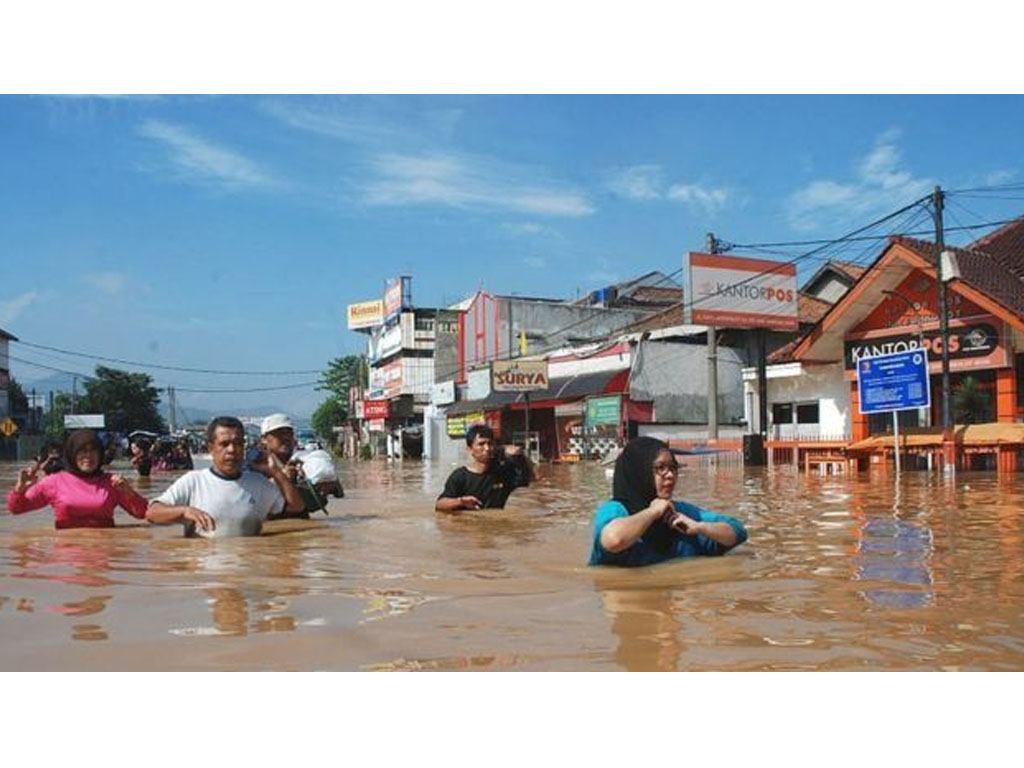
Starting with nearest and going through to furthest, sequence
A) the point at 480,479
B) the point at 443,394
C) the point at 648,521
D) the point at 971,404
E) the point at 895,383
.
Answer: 1. the point at 648,521
2. the point at 480,479
3. the point at 895,383
4. the point at 971,404
5. the point at 443,394

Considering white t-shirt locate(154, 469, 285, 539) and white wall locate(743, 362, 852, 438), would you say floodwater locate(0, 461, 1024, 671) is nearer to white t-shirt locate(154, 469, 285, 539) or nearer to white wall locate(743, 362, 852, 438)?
white t-shirt locate(154, 469, 285, 539)

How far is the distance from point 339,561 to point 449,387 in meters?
44.0

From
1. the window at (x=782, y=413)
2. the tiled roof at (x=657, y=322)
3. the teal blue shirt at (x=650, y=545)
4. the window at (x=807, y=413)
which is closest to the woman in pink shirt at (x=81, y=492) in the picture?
the teal blue shirt at (x=650, y=545)

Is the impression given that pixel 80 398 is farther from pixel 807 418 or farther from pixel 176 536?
pixel 176 536

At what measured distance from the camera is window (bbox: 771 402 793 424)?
103 ft

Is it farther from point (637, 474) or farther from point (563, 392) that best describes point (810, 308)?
point (637, 474)

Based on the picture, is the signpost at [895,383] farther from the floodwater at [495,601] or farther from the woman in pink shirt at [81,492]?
the woman in pink shirt at [81,492]

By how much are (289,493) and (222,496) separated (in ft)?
2.41

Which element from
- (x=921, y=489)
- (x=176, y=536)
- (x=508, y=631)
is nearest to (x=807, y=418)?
(x=921, y=489)

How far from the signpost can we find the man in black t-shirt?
46.2 ft

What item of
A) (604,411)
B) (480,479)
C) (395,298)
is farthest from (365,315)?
(480,479)

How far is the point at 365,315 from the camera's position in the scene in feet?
276

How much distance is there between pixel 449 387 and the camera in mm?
50844

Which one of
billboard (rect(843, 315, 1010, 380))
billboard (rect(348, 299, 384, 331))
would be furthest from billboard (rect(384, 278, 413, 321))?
billboard (rect(843, 315, 1010, 380))
